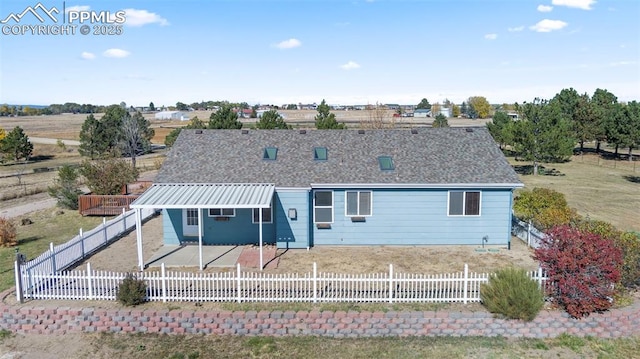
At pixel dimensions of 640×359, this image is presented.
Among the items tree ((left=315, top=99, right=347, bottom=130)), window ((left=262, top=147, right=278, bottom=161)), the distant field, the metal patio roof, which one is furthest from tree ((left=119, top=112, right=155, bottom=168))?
the metal patio roof

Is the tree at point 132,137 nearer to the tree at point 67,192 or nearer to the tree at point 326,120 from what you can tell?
the tree at point 67,192

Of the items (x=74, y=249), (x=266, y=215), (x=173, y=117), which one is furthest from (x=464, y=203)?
(x=173, y=117)

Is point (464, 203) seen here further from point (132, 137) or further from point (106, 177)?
point (132, 137)

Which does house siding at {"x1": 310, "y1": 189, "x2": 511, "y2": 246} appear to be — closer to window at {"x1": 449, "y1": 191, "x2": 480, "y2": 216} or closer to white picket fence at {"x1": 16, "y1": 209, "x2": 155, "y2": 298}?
window at {"x1": 449, "y1": 191, "x2": 480, "y2": 216}

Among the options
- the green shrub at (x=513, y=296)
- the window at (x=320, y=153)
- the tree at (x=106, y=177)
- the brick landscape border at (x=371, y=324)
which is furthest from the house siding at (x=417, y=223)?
the tree at (x=106, y=177)

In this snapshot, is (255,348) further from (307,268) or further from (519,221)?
(519,221)
